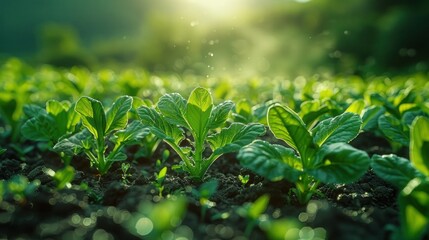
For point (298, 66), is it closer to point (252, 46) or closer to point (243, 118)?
point (252, 46)

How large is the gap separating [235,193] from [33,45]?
281 ft

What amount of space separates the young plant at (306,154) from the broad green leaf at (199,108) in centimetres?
36

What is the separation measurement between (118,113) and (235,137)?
58 cm

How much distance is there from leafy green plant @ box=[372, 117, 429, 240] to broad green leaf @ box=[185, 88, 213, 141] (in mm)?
760

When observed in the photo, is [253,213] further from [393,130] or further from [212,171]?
[393,130]

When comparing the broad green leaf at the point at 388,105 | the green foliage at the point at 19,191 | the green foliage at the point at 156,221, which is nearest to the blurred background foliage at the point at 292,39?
the broad green leaf at the point at 388,105

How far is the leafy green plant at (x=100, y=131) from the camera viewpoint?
2084mm

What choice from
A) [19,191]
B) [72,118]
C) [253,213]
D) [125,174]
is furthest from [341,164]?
[72,118]

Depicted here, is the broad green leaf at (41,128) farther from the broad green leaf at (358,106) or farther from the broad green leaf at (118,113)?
the broad green leaf at (358,106)

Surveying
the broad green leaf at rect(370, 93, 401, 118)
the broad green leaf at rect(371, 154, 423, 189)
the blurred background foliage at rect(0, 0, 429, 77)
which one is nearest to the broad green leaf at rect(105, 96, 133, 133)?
the broad green leaf at rect(371, 154, 423, 189)

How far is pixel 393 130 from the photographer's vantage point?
2295 mm

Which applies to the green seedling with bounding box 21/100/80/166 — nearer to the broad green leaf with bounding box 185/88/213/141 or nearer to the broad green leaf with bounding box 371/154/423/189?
the broad green leaf with bounding box 185/88/213/141

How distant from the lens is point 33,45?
80.5 m

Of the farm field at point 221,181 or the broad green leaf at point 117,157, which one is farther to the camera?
the broad green leaf at point 117,157
